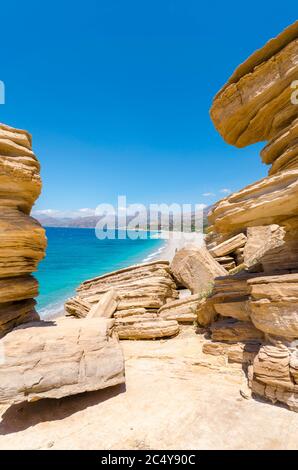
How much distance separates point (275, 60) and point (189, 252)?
815 cm

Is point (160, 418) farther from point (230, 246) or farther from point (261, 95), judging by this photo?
point (230, 246)

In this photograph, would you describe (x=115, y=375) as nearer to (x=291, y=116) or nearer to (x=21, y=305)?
(x=21, y=305)

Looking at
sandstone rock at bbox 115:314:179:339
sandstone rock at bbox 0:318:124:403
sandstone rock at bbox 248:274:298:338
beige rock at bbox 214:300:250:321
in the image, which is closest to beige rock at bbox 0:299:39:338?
sandstone rock at bbox 0:318:124:403

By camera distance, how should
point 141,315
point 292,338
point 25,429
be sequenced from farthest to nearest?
point 141,315, point 292,338, point 25,429

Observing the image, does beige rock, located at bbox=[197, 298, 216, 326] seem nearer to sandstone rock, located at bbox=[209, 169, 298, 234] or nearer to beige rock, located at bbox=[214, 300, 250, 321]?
beige rock, located at bbox=[214, 300, 250, 321]

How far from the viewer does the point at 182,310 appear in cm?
1009

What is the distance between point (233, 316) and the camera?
7059mm

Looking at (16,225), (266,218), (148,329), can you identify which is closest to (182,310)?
(148,329)

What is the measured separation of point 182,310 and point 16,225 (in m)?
7.06

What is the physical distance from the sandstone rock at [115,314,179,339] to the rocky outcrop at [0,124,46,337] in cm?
327

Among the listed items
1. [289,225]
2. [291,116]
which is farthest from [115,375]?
[291,116]

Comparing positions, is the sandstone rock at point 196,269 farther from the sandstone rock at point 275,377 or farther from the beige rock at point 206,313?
the sandstone rock at point 275,377

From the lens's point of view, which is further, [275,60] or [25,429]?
[275,60]

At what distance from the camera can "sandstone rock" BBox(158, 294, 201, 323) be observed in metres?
9.57
